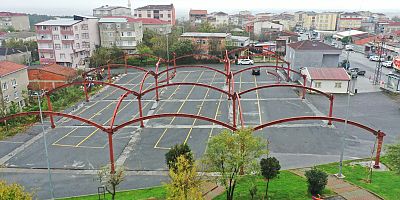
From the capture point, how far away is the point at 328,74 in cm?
3997

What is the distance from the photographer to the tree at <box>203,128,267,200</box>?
15.4m

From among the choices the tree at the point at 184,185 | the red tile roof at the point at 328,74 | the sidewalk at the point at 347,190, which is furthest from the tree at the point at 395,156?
the red tile roof at the point at 328,74

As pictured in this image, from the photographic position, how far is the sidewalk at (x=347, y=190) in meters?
17.8

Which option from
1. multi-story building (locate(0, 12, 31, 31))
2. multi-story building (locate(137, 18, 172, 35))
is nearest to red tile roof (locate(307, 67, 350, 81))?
multi-story building (locate(137, 18, 172, 35))

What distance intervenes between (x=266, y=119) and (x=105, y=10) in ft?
296

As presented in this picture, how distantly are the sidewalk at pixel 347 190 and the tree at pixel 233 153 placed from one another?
5.86m

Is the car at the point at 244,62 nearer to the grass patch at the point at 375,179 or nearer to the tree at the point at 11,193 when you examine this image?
the grass patch at the point at 375,179

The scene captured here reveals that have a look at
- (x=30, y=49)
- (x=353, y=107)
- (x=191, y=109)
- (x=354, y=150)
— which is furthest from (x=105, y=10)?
(x=354, y=150)

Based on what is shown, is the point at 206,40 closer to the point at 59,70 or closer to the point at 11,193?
the point at 59,70

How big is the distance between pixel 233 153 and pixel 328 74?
28.6 meters

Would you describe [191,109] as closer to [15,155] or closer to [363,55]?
[15,155]

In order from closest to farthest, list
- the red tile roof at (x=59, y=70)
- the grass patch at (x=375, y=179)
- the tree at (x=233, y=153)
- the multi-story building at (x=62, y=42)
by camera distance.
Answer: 1. the tree at (x=233, y=153)
2. the grass patch at (x=375, y=179)
3. the red tile roof at (x=59, y=70)
4. the multi-story building at (x=62, y=42)

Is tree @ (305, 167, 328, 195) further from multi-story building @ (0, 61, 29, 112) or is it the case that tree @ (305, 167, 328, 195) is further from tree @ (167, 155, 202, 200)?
multi-story building @ (0, 61, 29, 112)

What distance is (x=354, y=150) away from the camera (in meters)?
23.9
